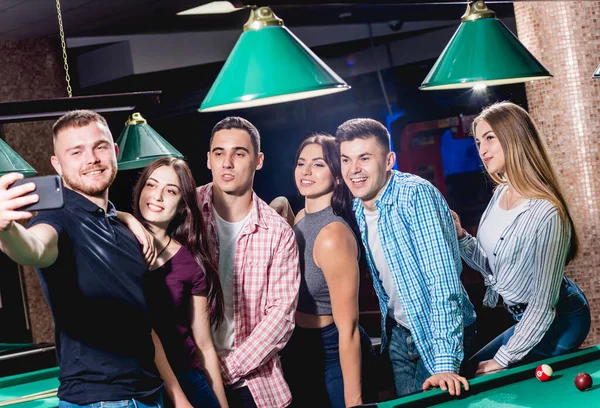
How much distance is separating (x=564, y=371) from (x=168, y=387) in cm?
150

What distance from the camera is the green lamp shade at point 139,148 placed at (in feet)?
13.3

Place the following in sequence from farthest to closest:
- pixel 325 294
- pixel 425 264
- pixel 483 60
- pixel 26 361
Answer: pixel 26 361, pixel 325 294, pixel 425 264, pixel 483 60

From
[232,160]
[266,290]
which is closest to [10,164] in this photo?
[232,160]

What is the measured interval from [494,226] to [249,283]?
1.15 meters

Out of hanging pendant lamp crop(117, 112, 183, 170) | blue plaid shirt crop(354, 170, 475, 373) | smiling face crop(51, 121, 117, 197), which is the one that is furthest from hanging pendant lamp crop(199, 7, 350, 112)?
hanging pendant lamp crop(117, 112, 183, 170)

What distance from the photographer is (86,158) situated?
8.86 feet

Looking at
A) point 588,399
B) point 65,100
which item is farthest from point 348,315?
point 65,100

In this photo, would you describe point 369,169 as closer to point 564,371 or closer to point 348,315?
point 348,315

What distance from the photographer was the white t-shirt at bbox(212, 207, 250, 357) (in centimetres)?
338

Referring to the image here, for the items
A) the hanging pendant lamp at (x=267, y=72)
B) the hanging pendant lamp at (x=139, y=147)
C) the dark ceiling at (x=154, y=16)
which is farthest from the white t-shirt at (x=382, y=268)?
the dark ceiling at (x=154, y=16)

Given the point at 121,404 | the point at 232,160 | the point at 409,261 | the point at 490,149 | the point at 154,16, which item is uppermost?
the point at 154,16

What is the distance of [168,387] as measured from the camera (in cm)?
293

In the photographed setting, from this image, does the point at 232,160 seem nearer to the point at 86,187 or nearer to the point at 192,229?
the point at 192,229

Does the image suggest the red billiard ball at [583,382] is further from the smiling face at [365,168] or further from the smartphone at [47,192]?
the smartphone at [47,192]
